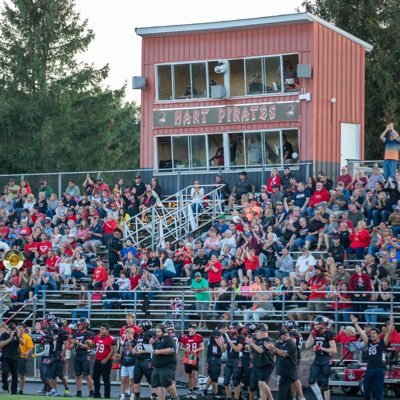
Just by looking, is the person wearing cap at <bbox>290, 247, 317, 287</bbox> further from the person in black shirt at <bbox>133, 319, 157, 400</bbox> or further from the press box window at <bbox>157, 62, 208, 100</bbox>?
the press box window at <bbox>157, 62, 208, 100</bbox>

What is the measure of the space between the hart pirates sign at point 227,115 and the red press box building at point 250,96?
0.03m

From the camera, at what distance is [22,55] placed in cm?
5475

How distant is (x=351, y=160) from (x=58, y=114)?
23.0 metres

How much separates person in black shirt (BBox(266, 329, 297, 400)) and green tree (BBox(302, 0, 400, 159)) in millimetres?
25923

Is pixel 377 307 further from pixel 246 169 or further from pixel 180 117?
pixel 180 117

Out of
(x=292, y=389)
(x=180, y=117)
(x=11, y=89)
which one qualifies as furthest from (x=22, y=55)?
(x=292, y=389)

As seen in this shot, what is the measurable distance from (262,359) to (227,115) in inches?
490

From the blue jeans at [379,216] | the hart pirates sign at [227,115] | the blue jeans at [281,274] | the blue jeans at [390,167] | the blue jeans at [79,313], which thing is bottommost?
the blue jeans at [79,313]

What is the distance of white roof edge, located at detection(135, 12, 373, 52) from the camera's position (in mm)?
34875

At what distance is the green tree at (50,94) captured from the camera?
5419 cm

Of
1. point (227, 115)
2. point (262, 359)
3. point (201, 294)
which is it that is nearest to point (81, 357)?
point (201, 294)

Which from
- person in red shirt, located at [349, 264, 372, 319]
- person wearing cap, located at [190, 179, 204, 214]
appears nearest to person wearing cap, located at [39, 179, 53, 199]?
person wearing cap, located at [190, 179, 204, 214]

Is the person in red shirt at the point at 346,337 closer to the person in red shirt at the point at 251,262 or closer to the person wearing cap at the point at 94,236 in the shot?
the person in red shirt at the point at 251,262

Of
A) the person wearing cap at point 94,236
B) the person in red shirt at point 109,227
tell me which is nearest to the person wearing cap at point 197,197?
the person in red shirt at point 109,227
